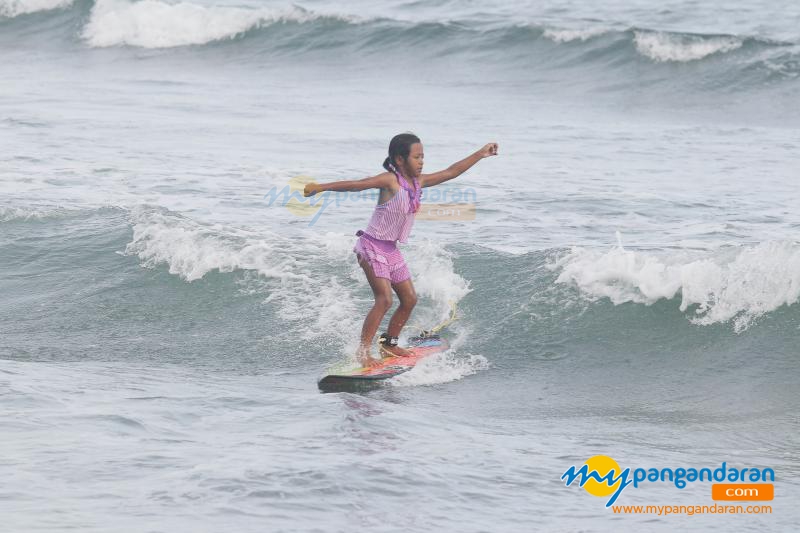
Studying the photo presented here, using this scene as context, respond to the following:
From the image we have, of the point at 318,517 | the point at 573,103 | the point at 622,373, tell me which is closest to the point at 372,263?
the point at 622,373

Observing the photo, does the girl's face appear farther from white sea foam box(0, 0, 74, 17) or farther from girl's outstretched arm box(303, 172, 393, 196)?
white sea foam box(0, 0, 74, 17)

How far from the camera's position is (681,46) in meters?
23.4

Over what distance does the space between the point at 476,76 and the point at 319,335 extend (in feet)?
48.2

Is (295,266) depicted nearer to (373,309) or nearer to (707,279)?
(373,309)

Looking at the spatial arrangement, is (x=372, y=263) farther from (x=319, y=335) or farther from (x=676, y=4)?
(x=676, y=4)

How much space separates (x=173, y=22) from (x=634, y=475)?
25.5 metres

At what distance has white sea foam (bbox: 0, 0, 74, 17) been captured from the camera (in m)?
31.8

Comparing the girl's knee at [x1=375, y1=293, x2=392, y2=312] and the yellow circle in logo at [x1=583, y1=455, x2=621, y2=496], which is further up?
the girl's knee at [x1=375, y1=293, x2=392, y2=312]

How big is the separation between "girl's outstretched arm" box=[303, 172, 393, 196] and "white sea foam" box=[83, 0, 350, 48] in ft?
68.9

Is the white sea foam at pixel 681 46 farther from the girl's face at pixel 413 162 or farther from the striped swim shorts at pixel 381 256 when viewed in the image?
the girl's face at pixel 413 162

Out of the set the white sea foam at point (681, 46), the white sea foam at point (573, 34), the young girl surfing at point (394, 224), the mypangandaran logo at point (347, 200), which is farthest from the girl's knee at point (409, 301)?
the white sea foam at point (573, 34)

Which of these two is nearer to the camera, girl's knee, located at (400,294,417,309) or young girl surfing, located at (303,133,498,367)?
young girl surfing, located at (303,133,498,367)

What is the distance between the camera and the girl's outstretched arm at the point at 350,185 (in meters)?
6.87

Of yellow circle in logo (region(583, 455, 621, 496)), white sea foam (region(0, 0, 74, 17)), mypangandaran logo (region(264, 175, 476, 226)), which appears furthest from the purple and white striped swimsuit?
white sea foam (region(0, 0, 74, 17))
